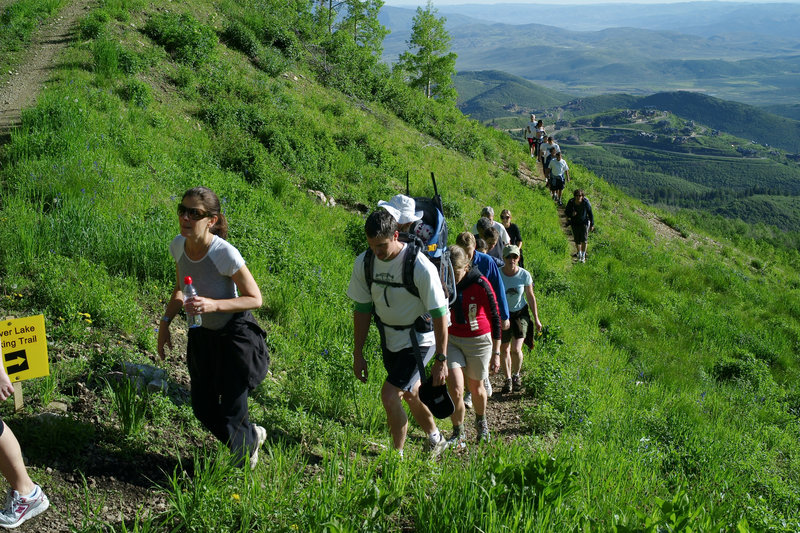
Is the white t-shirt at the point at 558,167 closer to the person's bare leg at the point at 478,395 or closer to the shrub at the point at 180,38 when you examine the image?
the shrub at the point at 180,38

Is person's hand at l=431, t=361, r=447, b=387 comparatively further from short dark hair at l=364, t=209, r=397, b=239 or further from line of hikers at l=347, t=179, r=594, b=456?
short dark hair at l=364, t=209, r=397, b=239

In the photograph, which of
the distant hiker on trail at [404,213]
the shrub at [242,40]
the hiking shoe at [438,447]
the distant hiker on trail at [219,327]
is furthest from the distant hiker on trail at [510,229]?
the shrub at [242,40]

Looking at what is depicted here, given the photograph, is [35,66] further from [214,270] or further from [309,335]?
[214,270]

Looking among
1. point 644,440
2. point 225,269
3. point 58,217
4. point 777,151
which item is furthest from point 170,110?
point 777,151

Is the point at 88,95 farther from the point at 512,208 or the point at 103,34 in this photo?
the point at 512,208

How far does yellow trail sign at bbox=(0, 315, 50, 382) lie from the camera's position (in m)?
3.28

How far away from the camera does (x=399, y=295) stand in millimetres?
3848

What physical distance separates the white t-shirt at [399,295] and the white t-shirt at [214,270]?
0.88 m

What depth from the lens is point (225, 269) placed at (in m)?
3.32

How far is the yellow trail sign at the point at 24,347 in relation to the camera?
129 inches

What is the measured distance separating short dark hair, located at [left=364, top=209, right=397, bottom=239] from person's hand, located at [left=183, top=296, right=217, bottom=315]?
1.06 metres

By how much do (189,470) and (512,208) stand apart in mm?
12777

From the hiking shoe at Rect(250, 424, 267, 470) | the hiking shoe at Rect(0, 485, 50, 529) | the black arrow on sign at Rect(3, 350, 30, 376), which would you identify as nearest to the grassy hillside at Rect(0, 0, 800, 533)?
the hiking shoe at Rect(250, 424, 267, 470)

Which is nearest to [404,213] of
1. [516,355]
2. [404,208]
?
[404,208]
